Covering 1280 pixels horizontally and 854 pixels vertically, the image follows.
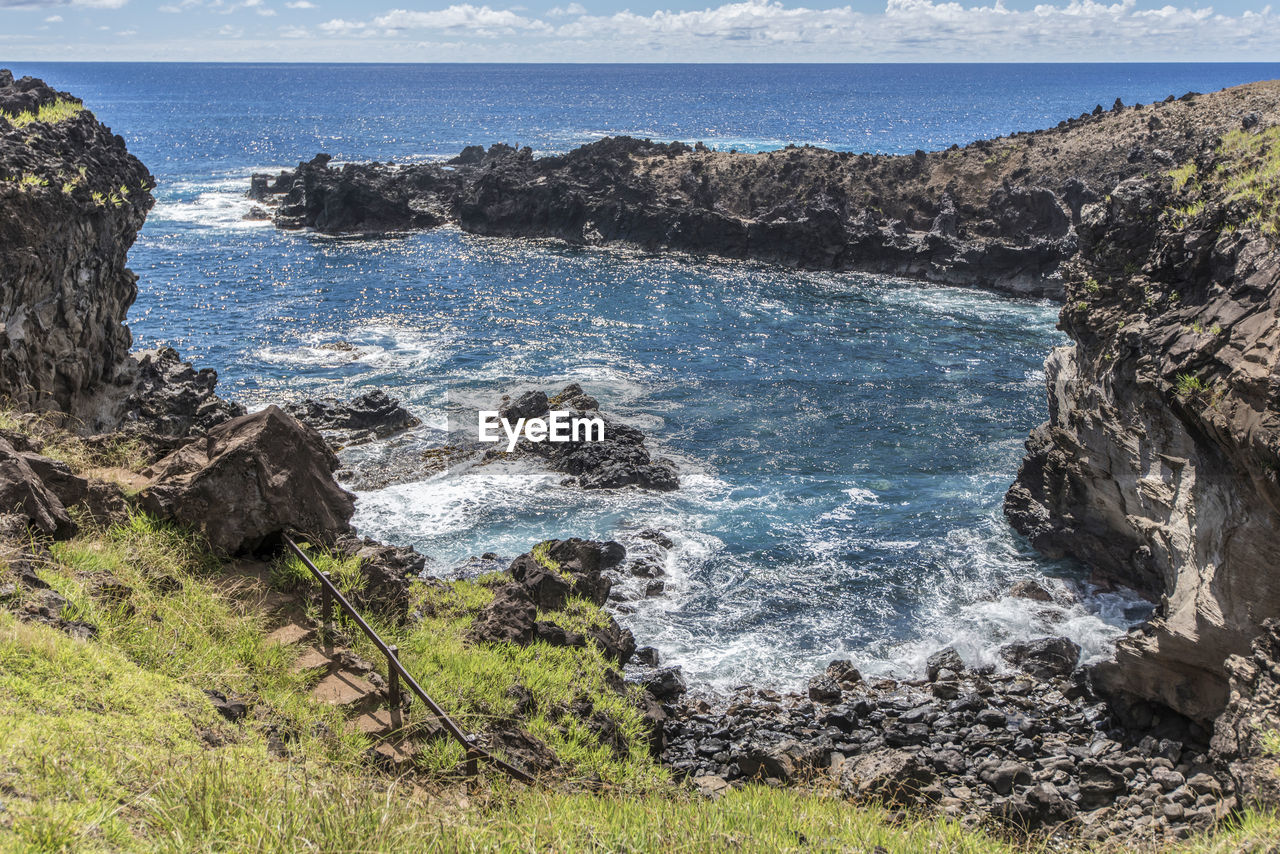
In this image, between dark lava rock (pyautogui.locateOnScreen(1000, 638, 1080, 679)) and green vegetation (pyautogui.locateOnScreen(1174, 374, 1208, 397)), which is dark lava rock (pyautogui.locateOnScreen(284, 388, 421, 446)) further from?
green vegetation (pyautogui.locateOnScreen(1174, 374, 1208, 397))

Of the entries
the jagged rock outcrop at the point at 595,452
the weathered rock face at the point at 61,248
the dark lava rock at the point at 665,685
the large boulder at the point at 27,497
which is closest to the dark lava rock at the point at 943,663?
the dark lava rock at the point at 665,685

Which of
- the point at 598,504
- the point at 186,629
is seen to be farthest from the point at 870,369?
the point at 186,629

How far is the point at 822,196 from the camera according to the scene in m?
64.6

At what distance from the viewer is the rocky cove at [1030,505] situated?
538 inches

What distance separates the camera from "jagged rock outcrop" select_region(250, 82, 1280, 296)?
192 ft

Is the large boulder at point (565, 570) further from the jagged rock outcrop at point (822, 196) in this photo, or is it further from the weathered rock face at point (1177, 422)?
the jagged rock outcrop at point (822, 196)

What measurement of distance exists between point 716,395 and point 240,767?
33.3 metres

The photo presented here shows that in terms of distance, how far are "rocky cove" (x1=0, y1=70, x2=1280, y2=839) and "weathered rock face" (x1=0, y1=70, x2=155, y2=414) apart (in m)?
0.07

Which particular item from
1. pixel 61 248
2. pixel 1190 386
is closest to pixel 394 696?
pixel 1190 386

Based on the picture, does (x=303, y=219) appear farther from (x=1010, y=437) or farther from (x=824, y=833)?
(x=824, y=833)

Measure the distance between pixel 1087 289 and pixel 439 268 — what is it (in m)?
47.4

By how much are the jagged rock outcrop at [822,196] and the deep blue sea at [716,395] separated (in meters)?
2.86

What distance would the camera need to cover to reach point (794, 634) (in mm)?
22188

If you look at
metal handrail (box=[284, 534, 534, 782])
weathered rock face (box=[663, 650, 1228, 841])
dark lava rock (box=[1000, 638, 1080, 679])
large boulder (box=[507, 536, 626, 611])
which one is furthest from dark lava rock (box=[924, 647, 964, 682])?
metal handrail (box=[284, 534, 534, 782])
